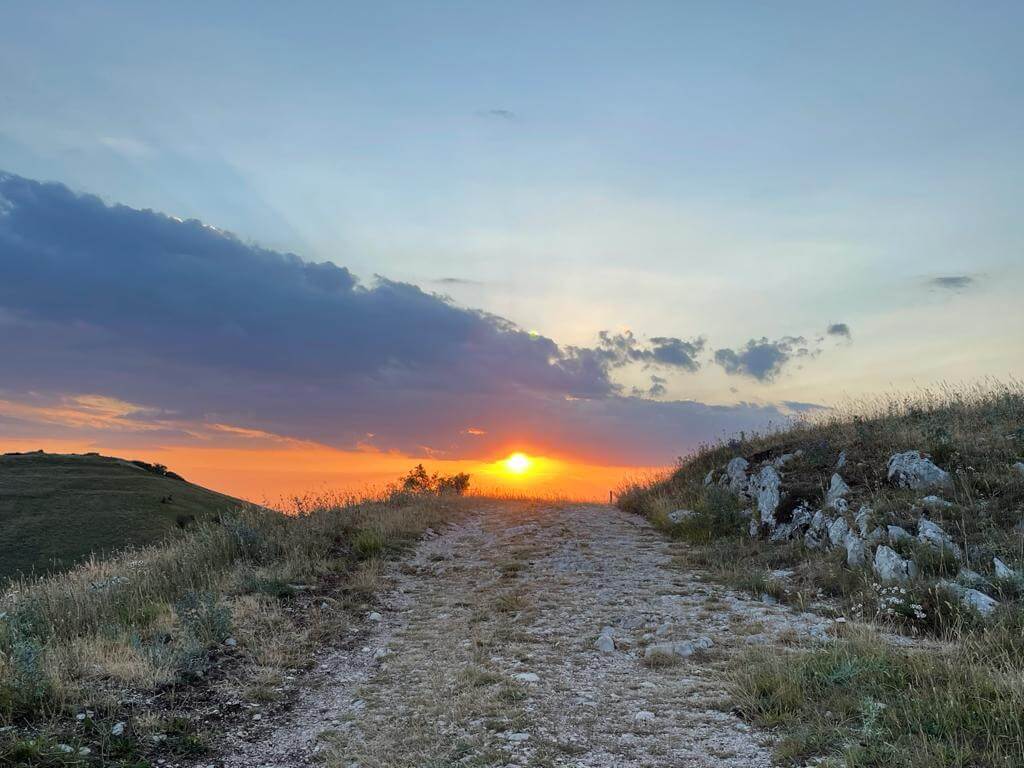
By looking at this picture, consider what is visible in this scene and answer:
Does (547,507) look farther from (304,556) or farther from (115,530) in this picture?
(115,530)

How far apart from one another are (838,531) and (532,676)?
29.0ft

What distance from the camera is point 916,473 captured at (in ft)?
47.5

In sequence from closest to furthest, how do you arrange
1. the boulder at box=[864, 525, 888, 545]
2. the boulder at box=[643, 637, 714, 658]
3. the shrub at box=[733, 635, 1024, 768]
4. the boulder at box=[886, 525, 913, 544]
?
the shrub at box=[733, 635, 1024, 768] < the boulder at box=[643, 637, 714, 658] < the boulder at box=[886, 525, 913, 544] < the boulder at box=[864, 525, 888, 545]

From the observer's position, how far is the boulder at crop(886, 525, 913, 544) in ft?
39.8

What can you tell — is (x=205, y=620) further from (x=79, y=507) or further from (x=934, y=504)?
(x=79, y=507)

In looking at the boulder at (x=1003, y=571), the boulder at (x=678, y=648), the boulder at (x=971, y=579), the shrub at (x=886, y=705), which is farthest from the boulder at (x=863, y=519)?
the boulder at (x=678, y=648)

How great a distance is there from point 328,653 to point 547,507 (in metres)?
18.4

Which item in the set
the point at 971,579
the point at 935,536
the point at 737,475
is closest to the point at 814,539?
the point at 935,536

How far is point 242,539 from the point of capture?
15.2m

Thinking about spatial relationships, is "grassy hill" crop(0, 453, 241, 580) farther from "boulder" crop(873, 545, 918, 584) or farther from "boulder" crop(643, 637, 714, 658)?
"boulder" crop(873, 545, 918, 584)

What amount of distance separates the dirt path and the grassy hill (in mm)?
15520

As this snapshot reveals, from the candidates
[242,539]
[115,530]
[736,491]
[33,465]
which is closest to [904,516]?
[736,491]

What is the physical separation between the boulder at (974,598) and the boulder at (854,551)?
221cm

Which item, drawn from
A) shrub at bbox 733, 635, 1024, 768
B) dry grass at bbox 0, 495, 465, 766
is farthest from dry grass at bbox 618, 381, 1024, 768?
dry grass at bbox 0, 495, 465, 766
